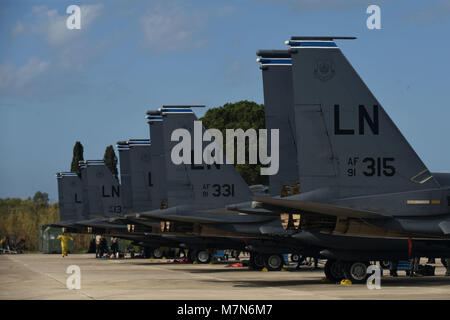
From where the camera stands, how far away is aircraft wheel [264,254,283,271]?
2900cm

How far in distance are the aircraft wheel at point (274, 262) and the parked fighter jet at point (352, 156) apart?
948 centimetres

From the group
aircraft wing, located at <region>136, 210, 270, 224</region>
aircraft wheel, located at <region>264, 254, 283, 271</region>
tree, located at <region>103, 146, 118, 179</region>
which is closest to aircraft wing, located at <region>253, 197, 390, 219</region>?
aircraft wing, located at <region>136, 210, 270, 224</region>

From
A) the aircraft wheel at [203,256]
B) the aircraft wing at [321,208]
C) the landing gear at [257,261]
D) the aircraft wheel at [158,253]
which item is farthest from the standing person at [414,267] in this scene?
the aircraft wheel at [158,253]

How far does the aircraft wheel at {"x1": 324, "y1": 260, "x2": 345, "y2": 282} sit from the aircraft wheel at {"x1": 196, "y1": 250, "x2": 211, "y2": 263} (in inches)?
630

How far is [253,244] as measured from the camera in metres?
28.0

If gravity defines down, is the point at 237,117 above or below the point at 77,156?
above

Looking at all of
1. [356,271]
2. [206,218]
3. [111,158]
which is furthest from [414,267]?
[111,158]

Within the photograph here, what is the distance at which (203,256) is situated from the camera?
37344 millimetres

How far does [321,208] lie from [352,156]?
1.93 metres

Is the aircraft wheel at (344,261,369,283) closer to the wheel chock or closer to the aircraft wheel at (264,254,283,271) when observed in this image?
the wheel chock

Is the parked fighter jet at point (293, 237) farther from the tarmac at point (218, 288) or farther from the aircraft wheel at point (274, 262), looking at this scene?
the tarmac at point (218, 288)

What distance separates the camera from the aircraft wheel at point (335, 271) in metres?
21.1

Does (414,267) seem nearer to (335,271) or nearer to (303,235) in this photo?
(335,271)

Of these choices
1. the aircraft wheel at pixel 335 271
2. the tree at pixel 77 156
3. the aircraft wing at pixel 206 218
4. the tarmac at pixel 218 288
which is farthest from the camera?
the tree at pixel 77 156
